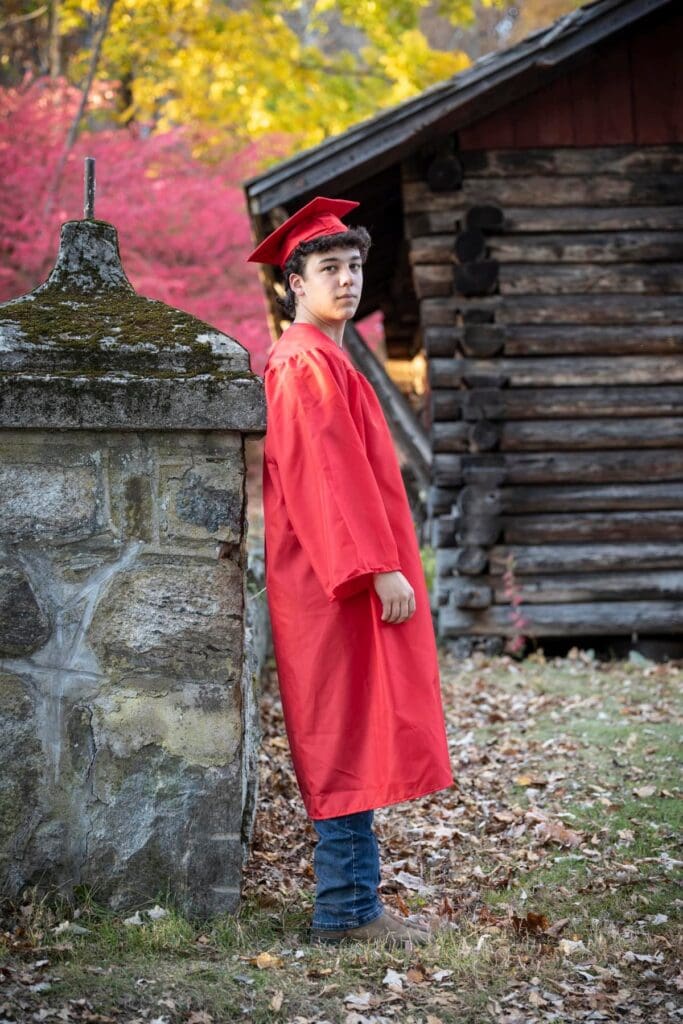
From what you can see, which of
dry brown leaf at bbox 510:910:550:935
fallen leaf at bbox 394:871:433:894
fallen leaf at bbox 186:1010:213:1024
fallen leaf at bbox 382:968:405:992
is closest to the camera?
fallen leaf at bbox 186:1010:213:1024

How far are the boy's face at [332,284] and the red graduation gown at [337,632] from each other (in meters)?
0.24

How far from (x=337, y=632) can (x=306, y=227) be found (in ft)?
4.41

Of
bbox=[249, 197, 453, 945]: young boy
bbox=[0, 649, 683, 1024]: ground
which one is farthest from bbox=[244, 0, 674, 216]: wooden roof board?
bbox=[249, 197, 453, 945]: young boy

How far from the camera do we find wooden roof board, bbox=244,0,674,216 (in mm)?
6973

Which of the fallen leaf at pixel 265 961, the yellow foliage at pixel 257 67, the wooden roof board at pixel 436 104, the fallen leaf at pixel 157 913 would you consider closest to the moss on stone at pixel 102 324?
the fallen leaf at pixel 157 913

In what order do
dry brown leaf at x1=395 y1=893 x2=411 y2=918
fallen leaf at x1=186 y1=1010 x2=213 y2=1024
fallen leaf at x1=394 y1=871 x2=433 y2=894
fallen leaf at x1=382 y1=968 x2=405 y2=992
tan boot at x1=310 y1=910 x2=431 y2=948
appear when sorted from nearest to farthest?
1. fallen leaf at x1=186 y1=1010 x2=213 y2=1024
2. fallen leaf at x1=382 y1=968 x2=405 y2=992
3. tan boot at x1=310 y1=910 x2=431 y2=948
4. dry brown leaf at x1=395 y1=893 x2=411 y2=918
5. fallen leaf at x1=394 y1=871 x2=433 y2=894

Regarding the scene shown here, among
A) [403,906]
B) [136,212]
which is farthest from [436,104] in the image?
[136,212]

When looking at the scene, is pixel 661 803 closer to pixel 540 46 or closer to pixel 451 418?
pixel 451 418

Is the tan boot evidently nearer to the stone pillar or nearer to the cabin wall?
the stone pillar

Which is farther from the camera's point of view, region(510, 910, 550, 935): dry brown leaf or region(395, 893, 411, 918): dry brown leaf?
region(395, 893, 411, 918): dry brown leaf

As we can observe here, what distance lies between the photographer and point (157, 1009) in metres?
2.64

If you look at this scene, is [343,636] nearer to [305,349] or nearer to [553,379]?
[305,349]

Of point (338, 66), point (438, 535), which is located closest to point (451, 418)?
point (438, 535)

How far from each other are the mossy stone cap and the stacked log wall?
183 inches
